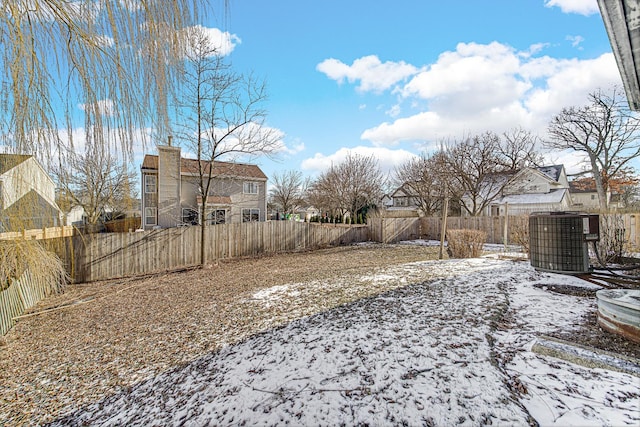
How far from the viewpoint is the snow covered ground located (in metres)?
1.87

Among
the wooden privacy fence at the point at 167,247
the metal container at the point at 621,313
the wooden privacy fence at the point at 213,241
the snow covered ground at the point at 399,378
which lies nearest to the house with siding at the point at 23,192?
the snow covered ground at the point at 399,378

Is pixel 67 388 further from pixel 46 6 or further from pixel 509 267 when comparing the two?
pixel 509 267

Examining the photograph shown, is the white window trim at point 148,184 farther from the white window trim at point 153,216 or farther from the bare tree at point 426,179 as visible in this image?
the bare tree at point 426,179

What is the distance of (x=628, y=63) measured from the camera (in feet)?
7.14

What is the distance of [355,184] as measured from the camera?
23.7 meters

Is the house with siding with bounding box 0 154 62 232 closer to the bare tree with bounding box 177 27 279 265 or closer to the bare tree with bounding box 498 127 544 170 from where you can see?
the bare tree with bounding box 177 27 279 265

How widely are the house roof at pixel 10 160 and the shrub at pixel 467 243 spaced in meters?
9.67

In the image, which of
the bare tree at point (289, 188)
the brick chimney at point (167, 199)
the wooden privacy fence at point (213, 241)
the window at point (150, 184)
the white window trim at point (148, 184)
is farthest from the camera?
the bare tree at point (289, 188)

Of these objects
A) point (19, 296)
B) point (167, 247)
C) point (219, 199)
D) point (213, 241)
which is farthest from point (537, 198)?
point (19, 296)

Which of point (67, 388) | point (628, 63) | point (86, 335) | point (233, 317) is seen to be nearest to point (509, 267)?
point (628, 63)

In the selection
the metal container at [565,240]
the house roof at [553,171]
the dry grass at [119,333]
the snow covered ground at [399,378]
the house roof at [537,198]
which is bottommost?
the dry grass at [119,333]

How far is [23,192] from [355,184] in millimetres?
22453

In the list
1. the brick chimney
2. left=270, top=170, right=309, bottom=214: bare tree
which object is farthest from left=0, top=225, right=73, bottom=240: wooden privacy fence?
left=270, top=170, right=309, bottom=214: bare tree

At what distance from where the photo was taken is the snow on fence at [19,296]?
4871mm
